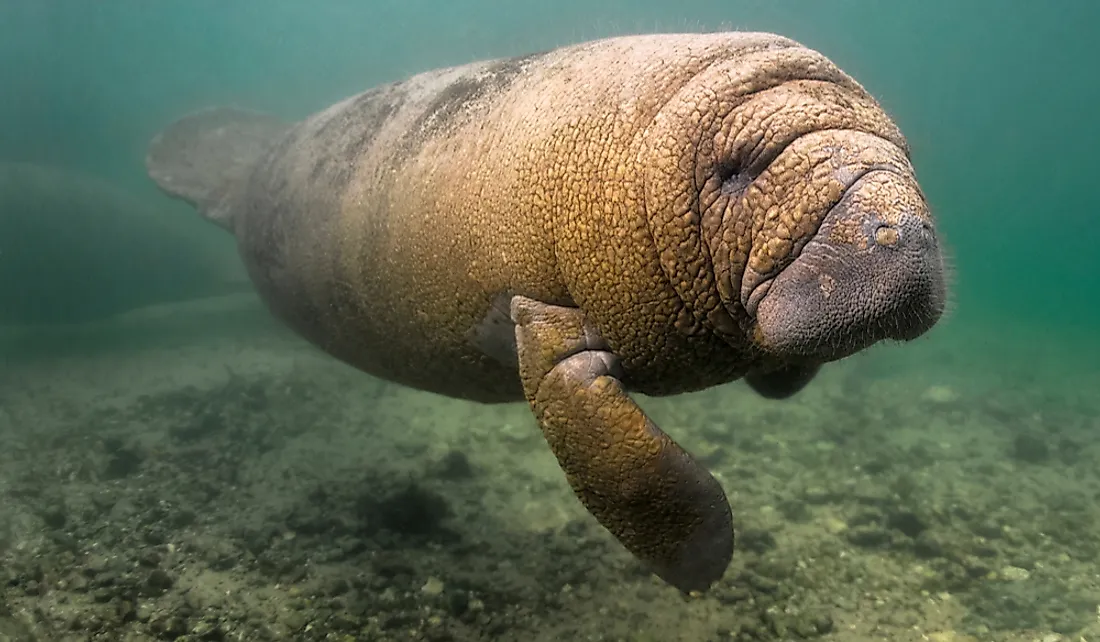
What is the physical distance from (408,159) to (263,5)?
55.7 m

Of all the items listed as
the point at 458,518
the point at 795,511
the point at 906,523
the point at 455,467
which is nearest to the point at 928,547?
the point at 906,523

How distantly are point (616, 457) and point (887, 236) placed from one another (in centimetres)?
97

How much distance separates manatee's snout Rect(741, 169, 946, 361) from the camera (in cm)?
150

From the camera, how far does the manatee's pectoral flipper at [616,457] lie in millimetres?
2055

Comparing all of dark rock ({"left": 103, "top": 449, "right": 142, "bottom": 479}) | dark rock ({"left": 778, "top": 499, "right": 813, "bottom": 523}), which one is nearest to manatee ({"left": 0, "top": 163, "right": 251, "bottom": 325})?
dark rock ({"left": 103, "top": 449, "right": 142, "bottom": 479})

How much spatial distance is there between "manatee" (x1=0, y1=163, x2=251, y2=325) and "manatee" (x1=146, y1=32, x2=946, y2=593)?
8749 millimetres

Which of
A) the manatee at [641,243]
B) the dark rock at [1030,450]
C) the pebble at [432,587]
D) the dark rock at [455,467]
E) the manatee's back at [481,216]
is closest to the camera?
the manatee at [641,243]

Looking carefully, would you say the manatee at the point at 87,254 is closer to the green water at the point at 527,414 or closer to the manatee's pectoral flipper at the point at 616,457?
the green water at the point at 527,414

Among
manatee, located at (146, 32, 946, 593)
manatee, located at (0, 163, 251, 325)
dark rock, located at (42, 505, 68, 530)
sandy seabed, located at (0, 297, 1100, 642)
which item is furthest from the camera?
manatee, located at (0, 163, 251, 325)

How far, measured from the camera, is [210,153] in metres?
6.49

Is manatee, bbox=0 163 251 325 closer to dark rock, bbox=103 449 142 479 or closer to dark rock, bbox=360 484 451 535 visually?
dark rock, bbox=103 449 142 479

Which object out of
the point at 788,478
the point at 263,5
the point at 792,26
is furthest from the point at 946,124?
the point at 788,478

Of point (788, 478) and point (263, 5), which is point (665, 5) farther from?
point (788, 478)

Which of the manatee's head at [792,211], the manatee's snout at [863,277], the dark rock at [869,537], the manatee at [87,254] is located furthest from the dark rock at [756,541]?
the manatee at [87,254]
